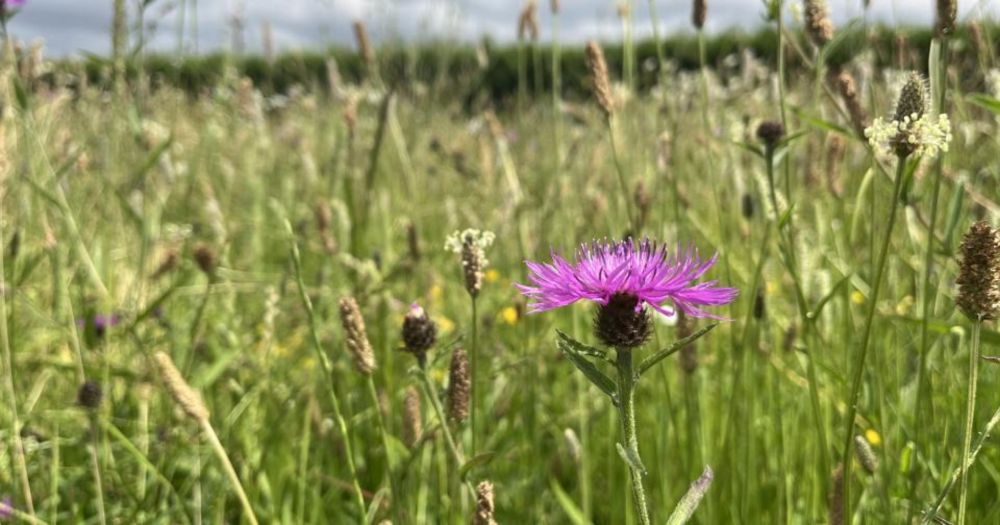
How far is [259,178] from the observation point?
11.4 feet

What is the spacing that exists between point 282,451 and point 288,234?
70 centimetres

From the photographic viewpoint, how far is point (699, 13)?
110 centimetres

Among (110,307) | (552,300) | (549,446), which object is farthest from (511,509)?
(110,307)

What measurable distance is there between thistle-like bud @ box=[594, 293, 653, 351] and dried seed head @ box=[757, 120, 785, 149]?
42 cm

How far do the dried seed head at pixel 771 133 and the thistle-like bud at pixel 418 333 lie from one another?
434 mm

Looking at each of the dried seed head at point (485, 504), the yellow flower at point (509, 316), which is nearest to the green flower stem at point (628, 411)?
the dried seed head at point (485, 504)

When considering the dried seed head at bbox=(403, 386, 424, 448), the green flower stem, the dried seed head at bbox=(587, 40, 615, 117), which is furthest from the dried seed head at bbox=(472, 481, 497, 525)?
the dried seed head at bbox=(587, 40, 615, 117)

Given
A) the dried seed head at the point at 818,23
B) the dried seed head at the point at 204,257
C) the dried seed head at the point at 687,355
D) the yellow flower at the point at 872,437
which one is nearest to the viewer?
the dried seed head at the point at 818,23

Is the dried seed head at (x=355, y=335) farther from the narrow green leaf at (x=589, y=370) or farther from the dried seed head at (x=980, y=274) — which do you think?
the dried seed head at (x=980, y=274)

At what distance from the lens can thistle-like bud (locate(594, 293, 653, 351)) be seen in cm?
58

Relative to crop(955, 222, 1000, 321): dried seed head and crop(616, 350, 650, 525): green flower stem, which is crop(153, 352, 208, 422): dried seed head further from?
crop(955, 222, 1000, 321): dried seed head

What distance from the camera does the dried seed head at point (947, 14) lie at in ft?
2.39

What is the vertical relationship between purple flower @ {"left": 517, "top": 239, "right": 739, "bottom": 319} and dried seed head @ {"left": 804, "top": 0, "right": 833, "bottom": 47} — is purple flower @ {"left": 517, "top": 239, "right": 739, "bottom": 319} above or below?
below

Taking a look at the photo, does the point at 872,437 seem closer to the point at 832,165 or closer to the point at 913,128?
the point at 832,165
